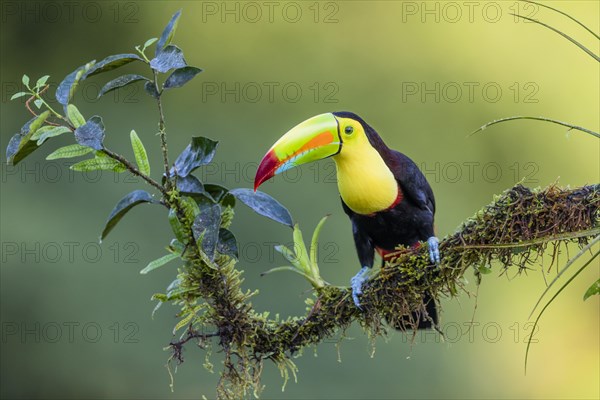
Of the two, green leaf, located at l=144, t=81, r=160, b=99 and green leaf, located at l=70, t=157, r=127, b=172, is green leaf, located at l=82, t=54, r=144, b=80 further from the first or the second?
green leaf, located at l=70, t=157, r=127, b=172

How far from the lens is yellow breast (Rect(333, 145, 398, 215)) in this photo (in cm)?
262

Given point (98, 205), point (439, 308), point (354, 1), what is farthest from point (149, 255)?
point (439, 308)

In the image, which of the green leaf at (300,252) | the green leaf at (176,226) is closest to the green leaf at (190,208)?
the green leaf at (176,226)

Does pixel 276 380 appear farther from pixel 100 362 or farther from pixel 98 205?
pixel 98 205

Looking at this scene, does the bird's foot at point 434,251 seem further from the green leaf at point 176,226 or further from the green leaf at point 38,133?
the green leaf at point 38,133

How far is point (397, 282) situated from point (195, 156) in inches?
23.8

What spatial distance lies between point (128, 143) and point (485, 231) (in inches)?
143

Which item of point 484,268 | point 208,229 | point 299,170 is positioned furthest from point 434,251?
point 299,170

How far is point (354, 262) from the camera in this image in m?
5.21

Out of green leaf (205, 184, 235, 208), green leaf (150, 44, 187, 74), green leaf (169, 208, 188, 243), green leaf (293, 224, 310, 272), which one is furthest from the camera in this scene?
green leaf (293, 224, 310, 272)

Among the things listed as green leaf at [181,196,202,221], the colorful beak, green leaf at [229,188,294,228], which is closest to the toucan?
the colorful beak

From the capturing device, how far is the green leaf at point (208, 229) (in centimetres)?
203

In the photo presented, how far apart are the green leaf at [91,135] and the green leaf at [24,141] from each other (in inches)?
3.4

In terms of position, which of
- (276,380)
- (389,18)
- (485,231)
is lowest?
(276,380)
